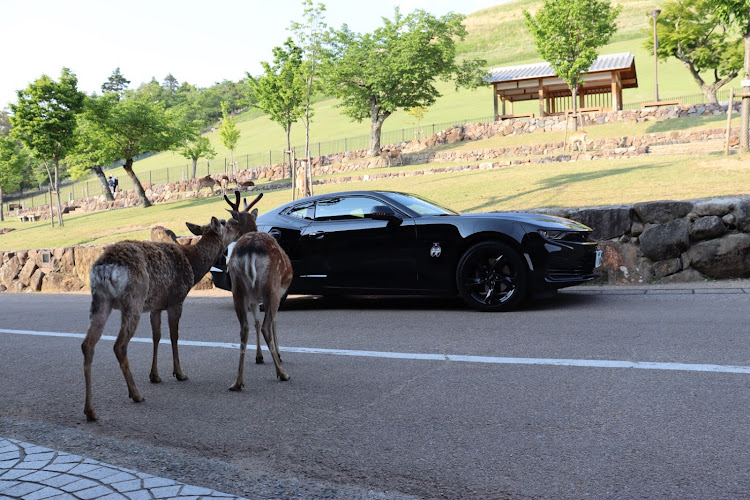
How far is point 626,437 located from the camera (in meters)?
3.99

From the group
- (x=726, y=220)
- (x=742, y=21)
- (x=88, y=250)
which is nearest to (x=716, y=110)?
(x=742, y=21)

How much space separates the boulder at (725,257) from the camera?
403 inches

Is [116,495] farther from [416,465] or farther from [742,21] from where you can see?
[742,21]

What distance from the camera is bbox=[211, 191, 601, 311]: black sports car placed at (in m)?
8.54

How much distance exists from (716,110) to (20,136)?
119 feet

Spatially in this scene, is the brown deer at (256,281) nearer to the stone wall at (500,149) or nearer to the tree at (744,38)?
the tree at (744,38)

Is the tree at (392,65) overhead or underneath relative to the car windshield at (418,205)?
overhead

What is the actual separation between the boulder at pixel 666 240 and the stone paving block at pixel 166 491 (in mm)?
8945

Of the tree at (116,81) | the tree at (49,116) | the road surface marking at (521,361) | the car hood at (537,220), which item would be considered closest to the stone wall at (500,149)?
the tree at (49,116)

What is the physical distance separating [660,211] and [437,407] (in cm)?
738

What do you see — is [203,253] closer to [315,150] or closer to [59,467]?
[59,467]

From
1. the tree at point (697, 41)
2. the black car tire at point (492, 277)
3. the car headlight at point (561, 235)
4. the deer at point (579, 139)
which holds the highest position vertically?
the tree at point (697, 41)

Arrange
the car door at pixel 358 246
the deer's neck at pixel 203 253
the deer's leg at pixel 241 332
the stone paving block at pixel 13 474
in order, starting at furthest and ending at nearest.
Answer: the car door at pixel 358 246 < the deer's neck at pixel 203 253 < the deer's leg at pixel 241 332 < the stone paving block at pixel 13 474

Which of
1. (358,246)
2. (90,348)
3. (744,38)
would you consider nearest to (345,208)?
(358,246)
